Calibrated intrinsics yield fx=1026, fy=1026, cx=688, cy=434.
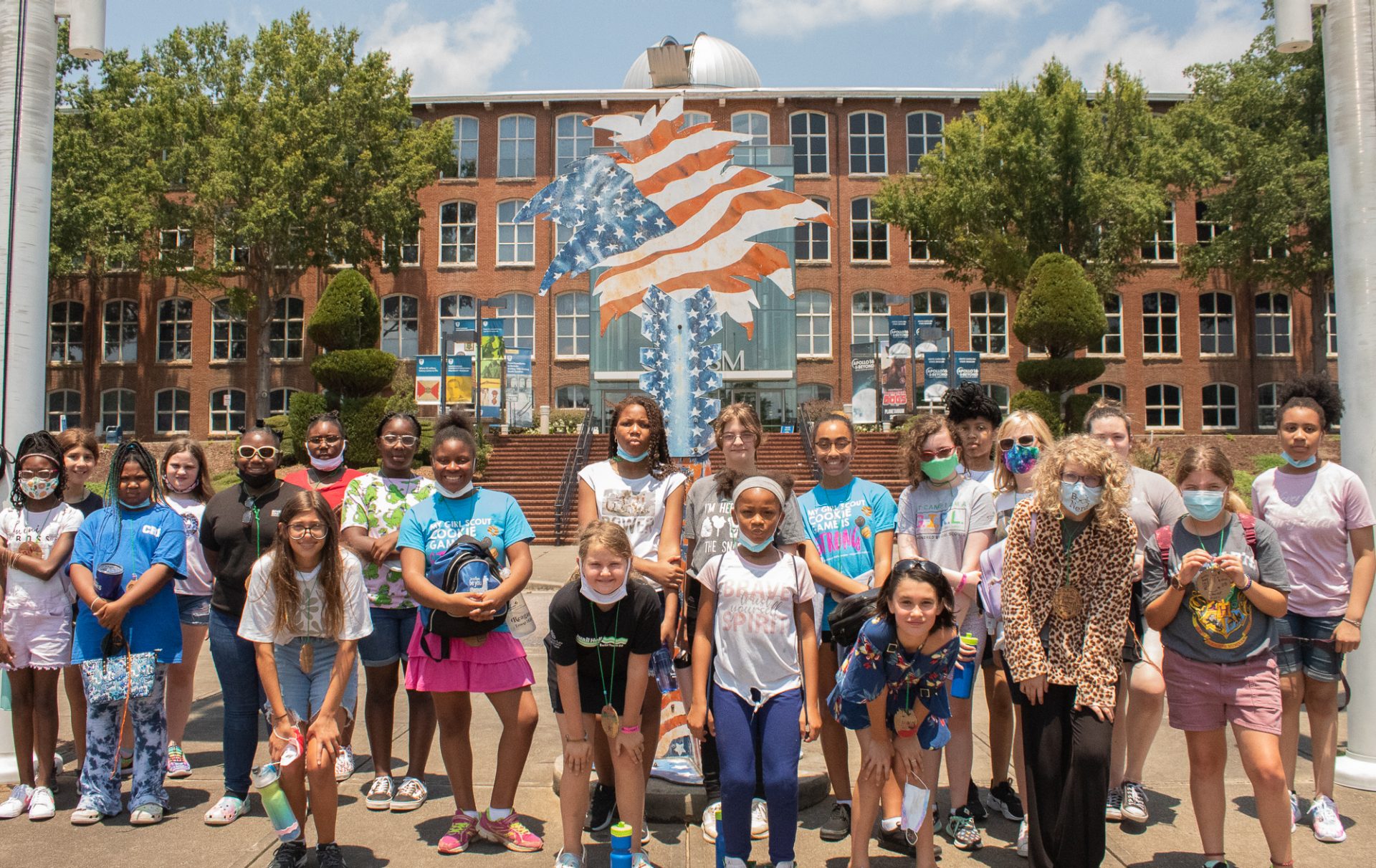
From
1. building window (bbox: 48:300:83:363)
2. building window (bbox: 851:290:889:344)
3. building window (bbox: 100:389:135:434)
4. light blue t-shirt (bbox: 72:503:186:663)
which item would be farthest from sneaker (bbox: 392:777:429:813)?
building window (bbox: 48:300:83:363)

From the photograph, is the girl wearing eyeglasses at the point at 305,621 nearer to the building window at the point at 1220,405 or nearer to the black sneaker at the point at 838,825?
the black sneaker at the point at 838,825

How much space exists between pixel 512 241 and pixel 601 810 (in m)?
36.2

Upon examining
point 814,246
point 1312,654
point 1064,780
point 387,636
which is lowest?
point 1064,780

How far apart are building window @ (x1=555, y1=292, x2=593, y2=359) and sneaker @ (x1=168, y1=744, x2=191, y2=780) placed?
33.0 m

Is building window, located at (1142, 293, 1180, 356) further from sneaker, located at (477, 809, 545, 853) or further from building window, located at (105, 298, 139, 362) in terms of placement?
sneaker, located at (477, 809, 545, 853)

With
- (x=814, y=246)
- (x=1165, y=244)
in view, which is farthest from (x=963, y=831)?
(x=1165, y=244)

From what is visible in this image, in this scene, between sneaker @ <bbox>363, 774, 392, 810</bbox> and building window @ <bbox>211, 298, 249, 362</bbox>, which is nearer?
sneaker @ <bbox>363, 774, 392, 810</bbox>

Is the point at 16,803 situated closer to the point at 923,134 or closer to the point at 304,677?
the point at 304,677

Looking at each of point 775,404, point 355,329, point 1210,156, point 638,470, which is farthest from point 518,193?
point 638,470

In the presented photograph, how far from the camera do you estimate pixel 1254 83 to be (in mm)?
32562

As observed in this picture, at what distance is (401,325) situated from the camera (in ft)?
128

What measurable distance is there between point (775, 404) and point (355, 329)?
14968 mm

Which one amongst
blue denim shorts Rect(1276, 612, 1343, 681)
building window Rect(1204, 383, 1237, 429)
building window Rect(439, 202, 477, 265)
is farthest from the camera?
building window Rect(439, 202, 477, 265)

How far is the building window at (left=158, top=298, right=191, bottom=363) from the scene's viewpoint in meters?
39.5
